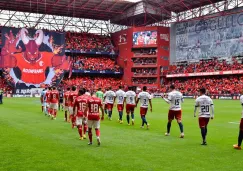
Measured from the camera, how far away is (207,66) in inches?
2923

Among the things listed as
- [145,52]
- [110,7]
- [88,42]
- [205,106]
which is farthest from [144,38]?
[205,106]

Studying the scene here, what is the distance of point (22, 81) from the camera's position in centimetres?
7556

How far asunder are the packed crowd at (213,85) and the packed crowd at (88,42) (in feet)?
69.3

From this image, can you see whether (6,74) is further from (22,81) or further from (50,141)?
(50,141)

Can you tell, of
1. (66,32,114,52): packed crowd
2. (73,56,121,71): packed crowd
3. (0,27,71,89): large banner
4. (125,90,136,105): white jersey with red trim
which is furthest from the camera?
(66,32,114,52): packed crowd

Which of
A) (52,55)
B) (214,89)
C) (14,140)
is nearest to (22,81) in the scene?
(52,55)

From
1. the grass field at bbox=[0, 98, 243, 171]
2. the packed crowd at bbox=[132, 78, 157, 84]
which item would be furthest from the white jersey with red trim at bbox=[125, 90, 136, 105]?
the packed crowd at bbox=[132, 78, 157, 84]

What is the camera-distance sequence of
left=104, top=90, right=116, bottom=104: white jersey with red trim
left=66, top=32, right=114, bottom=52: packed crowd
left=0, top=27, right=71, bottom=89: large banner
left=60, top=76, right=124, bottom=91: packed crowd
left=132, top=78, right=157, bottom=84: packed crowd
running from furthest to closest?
left=66, top=32, right=114, bottom=52: packed crowd, left=132, top=78, right=157, bottom=84: packed crowd, left=60, top=76, right=124, bottom=91: packed crowd, left=0, top=27, right=71, bottom=89: large banner, left=104, top=90, right=116, bottom=104: white jersey with red trim

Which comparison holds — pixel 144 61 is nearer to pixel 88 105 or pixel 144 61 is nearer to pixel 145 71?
pixel 145 71

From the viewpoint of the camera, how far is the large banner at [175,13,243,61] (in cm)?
6875

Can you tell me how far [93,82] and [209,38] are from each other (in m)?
28.9

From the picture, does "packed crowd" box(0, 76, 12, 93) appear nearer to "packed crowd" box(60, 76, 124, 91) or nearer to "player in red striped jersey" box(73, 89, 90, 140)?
"packed crowd" box(60, 76, 124, 91)

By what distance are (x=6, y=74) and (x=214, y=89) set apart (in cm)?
4243

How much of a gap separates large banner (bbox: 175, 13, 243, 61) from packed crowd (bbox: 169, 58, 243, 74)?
131 centimetres
